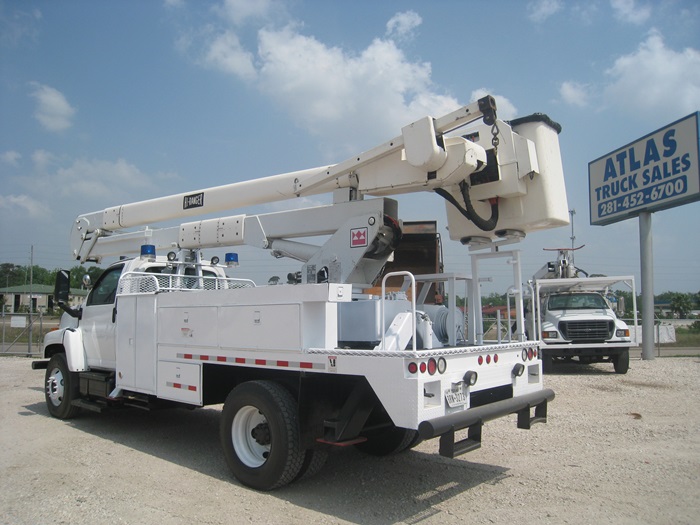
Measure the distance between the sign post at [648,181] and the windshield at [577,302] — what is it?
250cm

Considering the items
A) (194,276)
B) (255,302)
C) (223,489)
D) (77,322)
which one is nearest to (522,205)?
(255,302)

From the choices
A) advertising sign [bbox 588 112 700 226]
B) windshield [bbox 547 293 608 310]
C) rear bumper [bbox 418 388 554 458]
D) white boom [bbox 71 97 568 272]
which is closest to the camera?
rear bumper [bbox 418 388 554 458]

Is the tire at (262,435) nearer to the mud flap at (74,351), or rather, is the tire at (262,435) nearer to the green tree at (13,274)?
the mud flap at (74,351)

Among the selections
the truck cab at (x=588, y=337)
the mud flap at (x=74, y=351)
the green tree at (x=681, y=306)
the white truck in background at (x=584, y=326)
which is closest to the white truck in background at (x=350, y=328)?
Result: the mud flap at (x=74, y=351)

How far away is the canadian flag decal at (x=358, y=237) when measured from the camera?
5.99 metres

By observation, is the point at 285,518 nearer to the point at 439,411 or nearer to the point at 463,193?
the point at 439,411

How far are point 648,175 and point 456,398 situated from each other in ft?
48.2

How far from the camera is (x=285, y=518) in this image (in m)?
4.50

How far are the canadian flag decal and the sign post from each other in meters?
12.8

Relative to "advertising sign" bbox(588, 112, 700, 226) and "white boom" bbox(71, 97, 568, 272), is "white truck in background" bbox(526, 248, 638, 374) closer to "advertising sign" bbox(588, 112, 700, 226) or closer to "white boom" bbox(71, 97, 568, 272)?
"advertising sign" bbox(588, 112, 700, 226)

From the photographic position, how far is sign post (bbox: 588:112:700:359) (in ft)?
49.9

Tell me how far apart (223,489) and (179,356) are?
5.17ft

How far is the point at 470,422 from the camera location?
176 inches

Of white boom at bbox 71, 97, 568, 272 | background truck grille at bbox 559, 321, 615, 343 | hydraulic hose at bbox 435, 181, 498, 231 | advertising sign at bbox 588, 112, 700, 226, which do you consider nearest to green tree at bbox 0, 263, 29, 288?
advertising sign at bbox 588, 112, 700, 226
